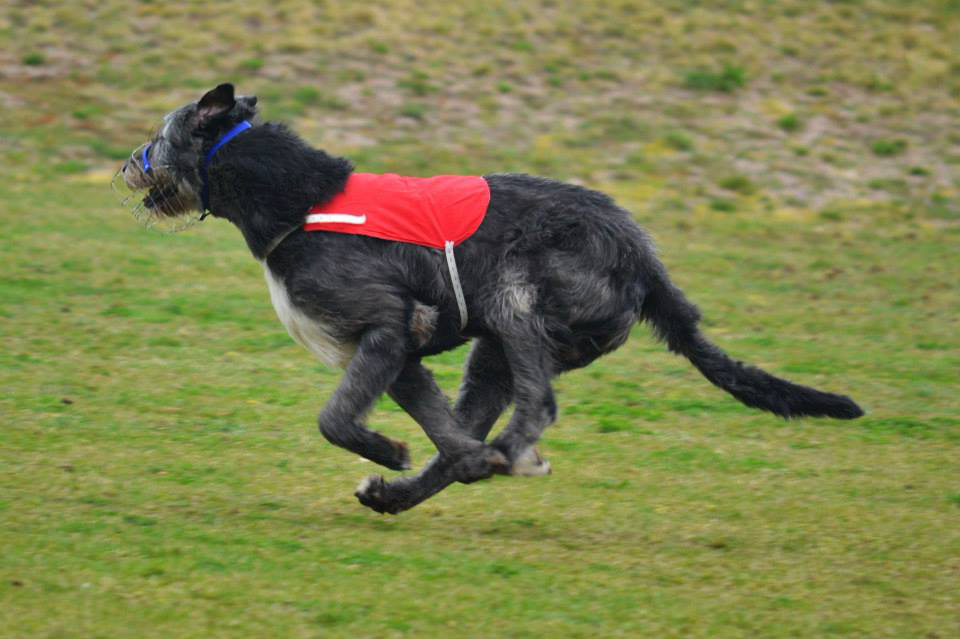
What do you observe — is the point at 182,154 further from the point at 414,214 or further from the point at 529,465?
the point at 529,465

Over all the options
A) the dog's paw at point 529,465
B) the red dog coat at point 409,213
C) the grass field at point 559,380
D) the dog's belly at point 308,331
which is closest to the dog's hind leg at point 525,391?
the dog's paw at point 529,465

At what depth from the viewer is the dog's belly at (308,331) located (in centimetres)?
646

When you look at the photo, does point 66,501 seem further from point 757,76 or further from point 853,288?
point 757,76

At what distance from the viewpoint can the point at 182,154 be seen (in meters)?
6.61

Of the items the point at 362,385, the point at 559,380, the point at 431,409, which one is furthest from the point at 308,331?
the point at 559,380

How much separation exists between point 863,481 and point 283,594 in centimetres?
389

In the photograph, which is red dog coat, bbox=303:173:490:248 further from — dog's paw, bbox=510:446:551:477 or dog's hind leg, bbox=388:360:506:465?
dog's paw, bbox=510:446:551:477

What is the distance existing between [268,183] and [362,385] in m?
1.16

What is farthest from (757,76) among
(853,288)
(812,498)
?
(812,498)

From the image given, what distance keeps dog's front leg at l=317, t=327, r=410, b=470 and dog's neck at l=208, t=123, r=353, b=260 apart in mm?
739

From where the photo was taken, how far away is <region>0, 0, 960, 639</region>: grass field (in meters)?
5.74

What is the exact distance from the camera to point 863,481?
25.5ft

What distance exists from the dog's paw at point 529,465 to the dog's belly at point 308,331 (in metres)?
1.03

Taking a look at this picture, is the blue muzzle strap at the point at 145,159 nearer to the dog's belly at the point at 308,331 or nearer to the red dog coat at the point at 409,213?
the dog's belly at the point at 308,331
